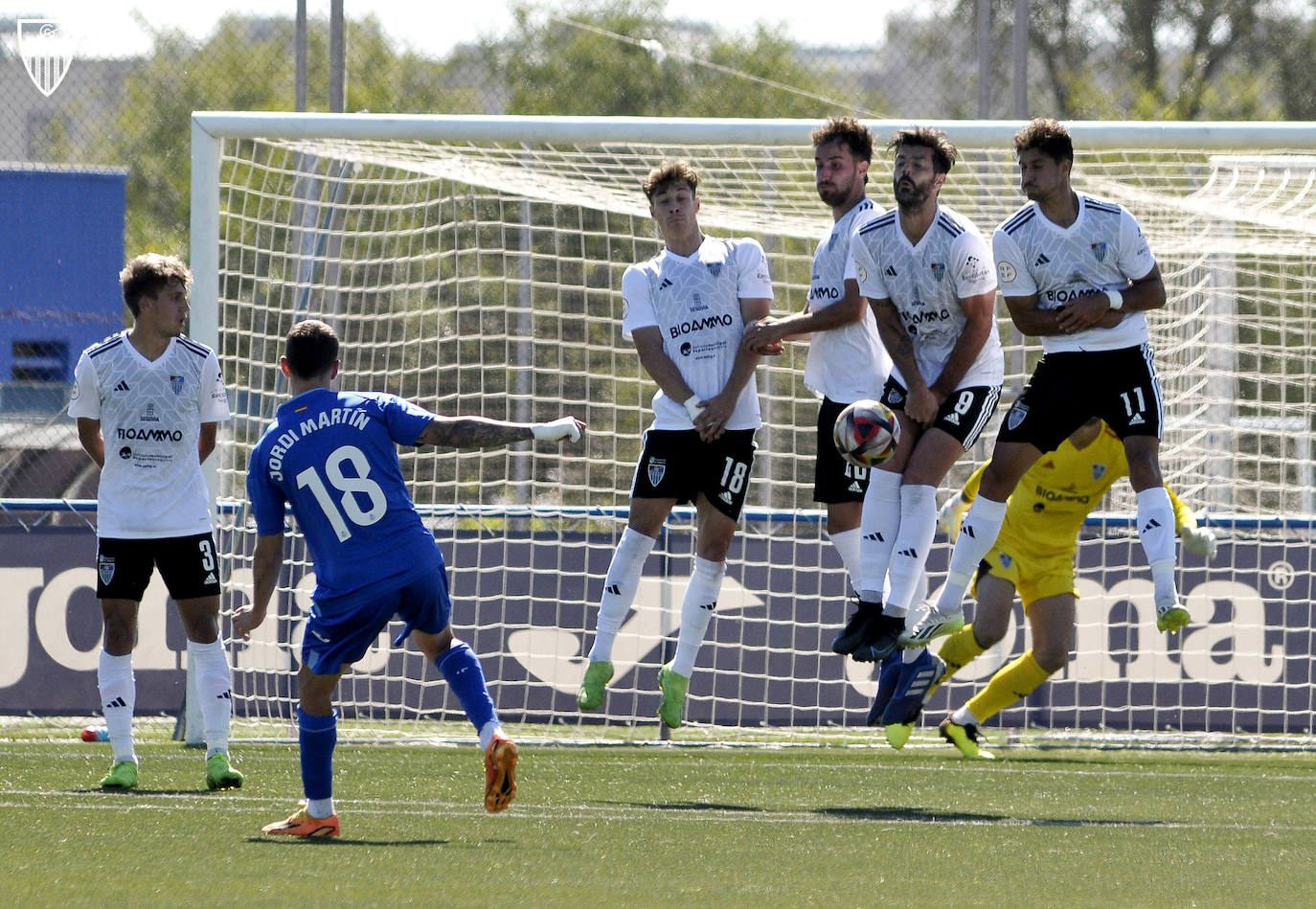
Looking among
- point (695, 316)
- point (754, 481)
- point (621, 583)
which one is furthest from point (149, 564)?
point (754, 481)

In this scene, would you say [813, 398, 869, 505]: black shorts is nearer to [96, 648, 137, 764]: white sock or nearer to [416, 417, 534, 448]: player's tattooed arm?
[416, 417, 534, 448]: player's tattooed arm

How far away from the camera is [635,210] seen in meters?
10.8

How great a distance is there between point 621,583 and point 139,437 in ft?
7.36

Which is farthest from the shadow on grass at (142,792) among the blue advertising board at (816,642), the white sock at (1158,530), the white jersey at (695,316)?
the white sock at (1158,530)

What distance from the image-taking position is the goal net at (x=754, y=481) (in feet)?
35.0

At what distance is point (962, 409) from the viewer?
7.68 m

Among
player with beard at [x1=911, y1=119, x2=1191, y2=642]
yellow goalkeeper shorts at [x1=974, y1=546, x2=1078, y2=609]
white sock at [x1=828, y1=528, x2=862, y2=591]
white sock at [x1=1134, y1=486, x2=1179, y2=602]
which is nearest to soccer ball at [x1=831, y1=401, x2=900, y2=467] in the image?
player with beard at [x1=911, y1=119, x2=1191, y2=642]

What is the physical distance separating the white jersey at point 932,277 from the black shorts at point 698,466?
2.80 ft

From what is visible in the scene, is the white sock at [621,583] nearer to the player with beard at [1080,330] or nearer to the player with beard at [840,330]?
the player with beard at [840,330]

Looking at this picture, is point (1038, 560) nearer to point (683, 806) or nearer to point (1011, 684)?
point (1011, 684)

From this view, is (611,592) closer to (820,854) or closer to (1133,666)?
(820,854)

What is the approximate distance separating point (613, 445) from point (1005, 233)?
15.8 feet

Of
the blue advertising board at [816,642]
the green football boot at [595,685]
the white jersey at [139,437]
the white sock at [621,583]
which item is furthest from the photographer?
the blue advertising board at [816,642]

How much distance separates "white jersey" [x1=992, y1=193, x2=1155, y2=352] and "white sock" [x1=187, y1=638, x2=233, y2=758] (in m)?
3.68
